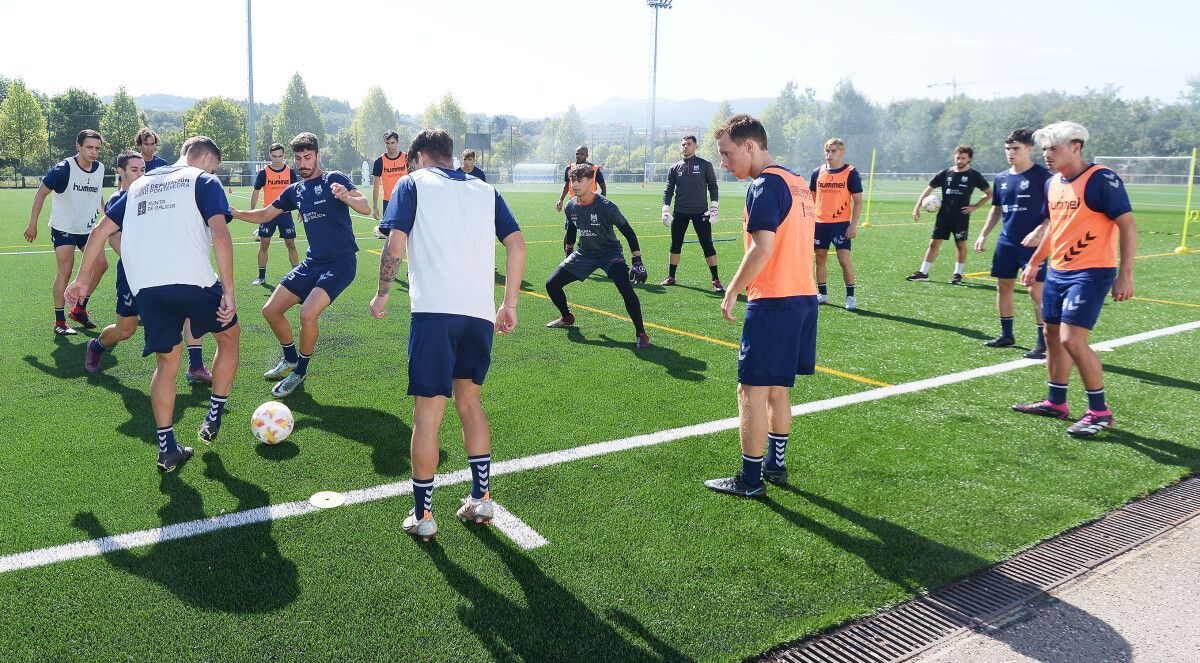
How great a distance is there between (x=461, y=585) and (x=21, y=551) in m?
2.21

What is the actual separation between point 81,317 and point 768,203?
8.48 meters

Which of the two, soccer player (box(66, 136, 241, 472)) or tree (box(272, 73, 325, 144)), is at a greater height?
tree (box(272, 73, 325, 144))

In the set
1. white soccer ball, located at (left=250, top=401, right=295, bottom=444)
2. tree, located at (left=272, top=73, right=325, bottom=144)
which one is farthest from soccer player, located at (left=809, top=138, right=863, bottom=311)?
tree, located at (left=272, top=73, right=325, bottom=144)

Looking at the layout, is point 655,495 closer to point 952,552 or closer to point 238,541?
point 952,552

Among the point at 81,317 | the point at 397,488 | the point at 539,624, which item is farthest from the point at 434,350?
the point at 81,317

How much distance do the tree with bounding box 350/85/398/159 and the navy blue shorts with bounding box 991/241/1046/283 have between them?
117m

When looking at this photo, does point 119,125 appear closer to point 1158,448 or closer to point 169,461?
point 169,461

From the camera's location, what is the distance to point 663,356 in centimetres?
784

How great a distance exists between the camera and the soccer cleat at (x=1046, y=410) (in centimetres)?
592

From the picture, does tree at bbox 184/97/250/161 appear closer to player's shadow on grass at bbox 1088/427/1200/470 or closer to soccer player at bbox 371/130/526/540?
soccer player at bbox 371/130/526/540

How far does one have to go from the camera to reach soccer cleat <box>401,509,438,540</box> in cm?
389

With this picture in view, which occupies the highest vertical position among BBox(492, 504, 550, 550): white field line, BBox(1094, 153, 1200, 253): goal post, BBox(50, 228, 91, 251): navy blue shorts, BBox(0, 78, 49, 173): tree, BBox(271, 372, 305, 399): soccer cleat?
BBox(0, 78, 49, 173): tree

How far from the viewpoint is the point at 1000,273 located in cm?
802

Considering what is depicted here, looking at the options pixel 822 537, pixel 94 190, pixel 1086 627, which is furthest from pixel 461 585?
pixel 94 190
